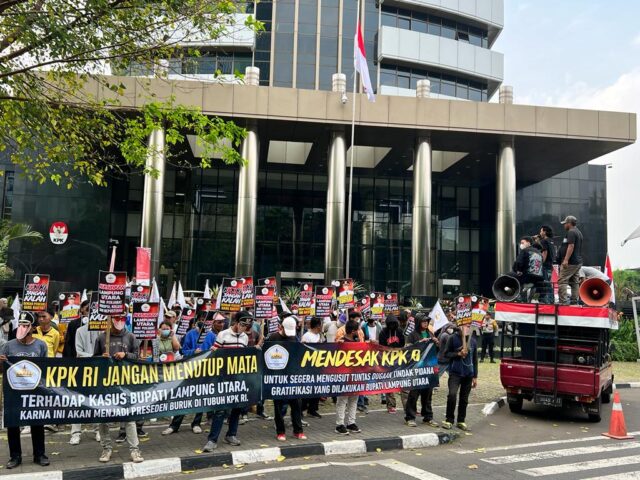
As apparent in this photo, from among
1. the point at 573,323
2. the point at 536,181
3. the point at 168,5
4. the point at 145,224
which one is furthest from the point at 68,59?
the point at 536,181

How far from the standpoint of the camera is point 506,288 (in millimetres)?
11203

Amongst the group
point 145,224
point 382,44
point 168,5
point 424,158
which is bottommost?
point 145,224

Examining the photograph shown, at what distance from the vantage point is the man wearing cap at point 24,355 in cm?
698

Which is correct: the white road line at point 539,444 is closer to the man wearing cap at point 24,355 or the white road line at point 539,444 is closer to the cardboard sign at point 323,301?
the man wearing cap at point 24,355

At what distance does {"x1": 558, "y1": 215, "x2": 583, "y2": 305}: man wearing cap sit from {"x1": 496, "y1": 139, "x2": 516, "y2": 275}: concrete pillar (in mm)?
19836

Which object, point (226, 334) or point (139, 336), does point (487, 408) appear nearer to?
point (226, 334)

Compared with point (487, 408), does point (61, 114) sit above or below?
above

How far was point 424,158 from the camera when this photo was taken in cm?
3098

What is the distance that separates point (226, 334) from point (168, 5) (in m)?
5.84

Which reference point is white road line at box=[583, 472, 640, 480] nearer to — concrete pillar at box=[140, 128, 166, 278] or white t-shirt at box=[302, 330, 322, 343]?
white t-shirt at box=[302, 330, 322, 343]

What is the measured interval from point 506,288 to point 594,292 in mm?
1604

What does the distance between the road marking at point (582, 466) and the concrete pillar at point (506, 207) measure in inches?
934

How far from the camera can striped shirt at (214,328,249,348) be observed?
946 centimetres

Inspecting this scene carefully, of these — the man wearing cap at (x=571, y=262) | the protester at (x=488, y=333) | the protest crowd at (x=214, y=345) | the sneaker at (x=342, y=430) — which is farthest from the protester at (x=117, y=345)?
the protester at (x=488, y=333)
